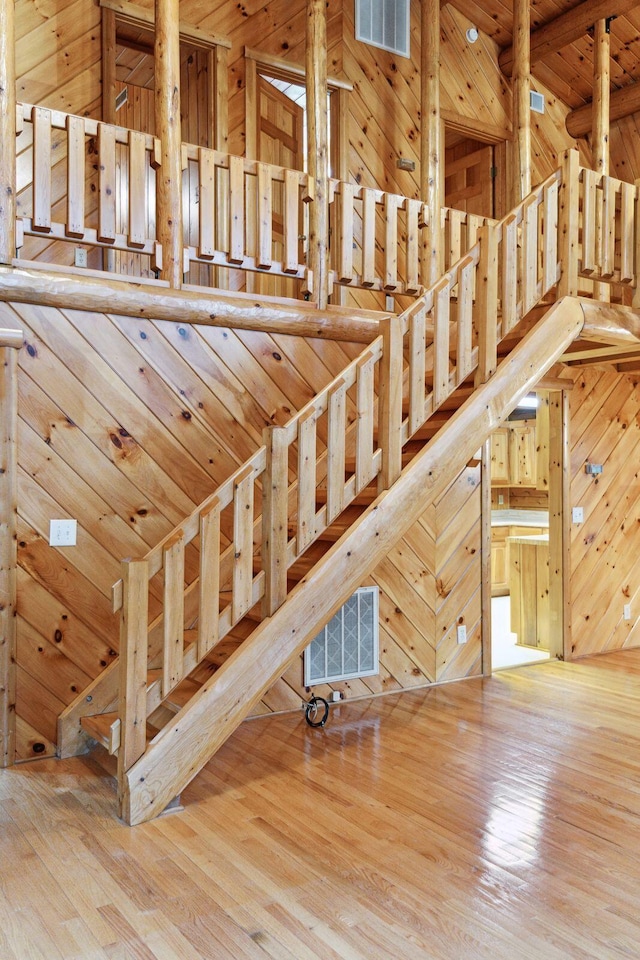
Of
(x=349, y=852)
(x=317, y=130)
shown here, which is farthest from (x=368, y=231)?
(x=349, y=852)

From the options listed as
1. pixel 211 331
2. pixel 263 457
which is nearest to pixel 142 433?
pixel 211 331

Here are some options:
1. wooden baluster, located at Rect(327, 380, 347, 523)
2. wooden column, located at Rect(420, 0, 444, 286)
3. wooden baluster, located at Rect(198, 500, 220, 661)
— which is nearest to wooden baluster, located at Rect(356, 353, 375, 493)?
wooden baluster, located at Rect(327, 380, 347, 523)

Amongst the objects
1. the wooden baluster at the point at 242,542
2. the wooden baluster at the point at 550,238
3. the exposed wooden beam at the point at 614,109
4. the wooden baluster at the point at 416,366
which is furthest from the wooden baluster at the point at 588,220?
the wooden baluster at the point at 242,542

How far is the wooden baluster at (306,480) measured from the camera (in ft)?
12.0

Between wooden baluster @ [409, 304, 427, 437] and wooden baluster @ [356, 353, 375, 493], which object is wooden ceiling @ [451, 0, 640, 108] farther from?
wooden baluster @ [356, 353, 375, 493]

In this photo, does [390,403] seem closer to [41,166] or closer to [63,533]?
[63,533]

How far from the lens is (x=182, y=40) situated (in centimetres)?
541

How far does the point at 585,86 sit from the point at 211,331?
496 cm

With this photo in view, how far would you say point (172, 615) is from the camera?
3354 millimetres

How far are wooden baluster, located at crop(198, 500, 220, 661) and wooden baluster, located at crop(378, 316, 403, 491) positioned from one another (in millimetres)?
856

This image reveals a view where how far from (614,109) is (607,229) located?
2.90 m

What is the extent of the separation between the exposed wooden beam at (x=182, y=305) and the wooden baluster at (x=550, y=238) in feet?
3.46

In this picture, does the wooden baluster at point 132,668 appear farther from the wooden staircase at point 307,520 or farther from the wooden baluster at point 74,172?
the wooden baluster at point 74,172

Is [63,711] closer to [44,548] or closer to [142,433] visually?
[44,548]
